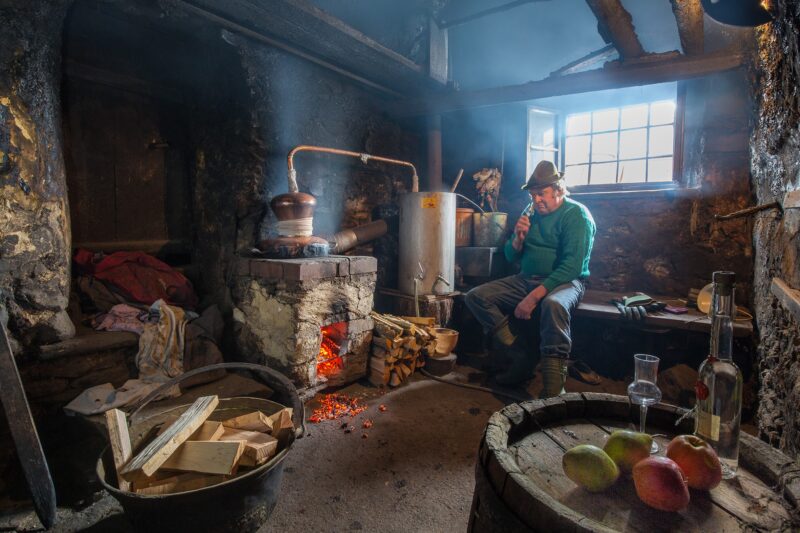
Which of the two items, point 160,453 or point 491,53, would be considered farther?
point 491,53

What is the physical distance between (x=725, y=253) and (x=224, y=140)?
18.2ft

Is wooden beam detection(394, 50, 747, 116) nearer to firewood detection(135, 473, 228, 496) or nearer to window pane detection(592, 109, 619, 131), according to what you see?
window pane detection(592, 109, 619, 131)

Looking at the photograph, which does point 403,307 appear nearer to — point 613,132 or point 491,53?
point 613,132

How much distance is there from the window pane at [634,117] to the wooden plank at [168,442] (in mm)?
5804

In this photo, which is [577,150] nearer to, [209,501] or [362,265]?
[362,265]

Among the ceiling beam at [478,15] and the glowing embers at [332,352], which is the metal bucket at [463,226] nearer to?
the glowing embers at [332,352]

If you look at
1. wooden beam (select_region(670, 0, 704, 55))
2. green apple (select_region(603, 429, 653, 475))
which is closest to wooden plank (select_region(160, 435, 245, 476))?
green apple (select_region(603, 429, 653, 475))

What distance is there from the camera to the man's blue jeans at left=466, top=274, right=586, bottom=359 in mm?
3674

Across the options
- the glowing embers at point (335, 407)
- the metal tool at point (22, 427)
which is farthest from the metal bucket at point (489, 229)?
the metal tool at point (22, 427)

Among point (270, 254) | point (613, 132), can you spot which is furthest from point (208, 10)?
point (613, 132)

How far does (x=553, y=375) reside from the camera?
362 centimetres

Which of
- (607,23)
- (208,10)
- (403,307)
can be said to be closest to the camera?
(208,10)

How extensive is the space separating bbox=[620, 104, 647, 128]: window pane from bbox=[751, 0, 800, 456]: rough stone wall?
169 cm

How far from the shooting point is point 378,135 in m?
5.84
